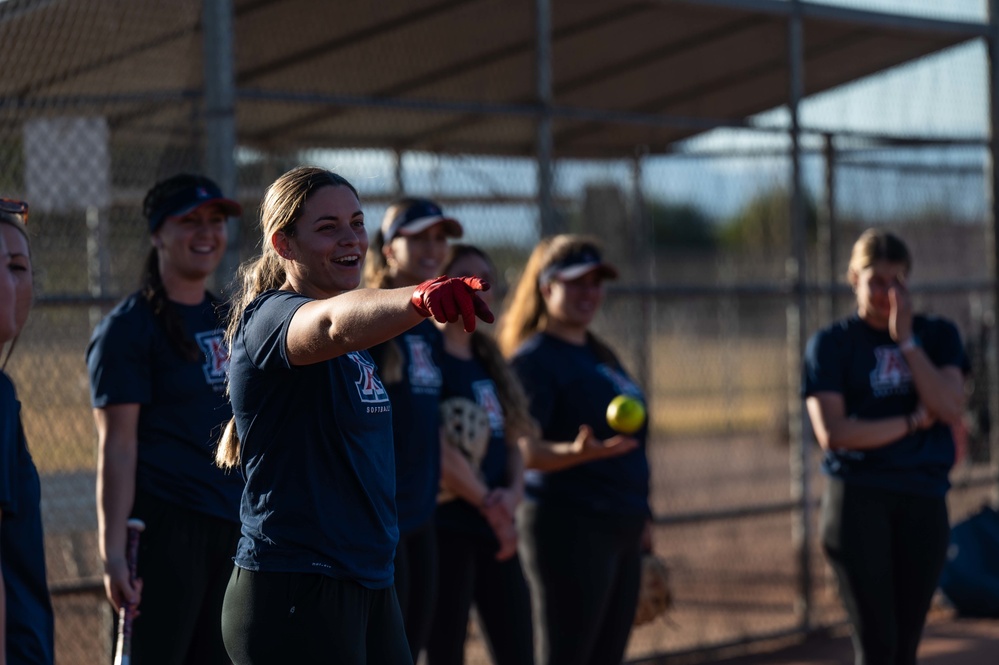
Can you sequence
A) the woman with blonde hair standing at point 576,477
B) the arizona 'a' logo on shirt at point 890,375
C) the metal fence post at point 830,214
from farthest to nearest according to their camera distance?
1. the metal fence post at point 830,214
2. the arizona 'a' logo on shirt at point 890,375
3. the woman with blonde hair standing at point 576,477

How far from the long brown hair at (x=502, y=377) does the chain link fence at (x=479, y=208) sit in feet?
3.21

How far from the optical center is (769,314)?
77.2 feet

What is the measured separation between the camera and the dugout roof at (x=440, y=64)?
5051 mm

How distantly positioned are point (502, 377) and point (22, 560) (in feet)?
7.69

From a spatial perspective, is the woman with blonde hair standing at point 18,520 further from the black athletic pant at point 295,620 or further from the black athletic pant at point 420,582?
the black athletic pant at point 420,582

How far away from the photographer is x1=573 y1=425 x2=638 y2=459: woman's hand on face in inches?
177

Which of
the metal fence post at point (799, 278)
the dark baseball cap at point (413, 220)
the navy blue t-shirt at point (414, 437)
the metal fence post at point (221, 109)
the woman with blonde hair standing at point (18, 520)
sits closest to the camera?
the woman with blonde hair standing at point (18, 520)

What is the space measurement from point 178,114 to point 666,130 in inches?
147

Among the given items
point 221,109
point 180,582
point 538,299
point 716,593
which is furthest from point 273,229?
point 716,593

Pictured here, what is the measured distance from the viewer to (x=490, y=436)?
4.59m

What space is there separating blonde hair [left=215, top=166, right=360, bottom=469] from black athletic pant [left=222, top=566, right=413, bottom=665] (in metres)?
0.34

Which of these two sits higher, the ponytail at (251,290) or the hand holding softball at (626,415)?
the ponytail at (251,290)

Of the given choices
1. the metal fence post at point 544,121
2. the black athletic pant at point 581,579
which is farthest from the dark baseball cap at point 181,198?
the metal fence post at point 544,121

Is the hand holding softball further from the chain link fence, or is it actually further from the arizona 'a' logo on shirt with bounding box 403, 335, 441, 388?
the chain link fence
